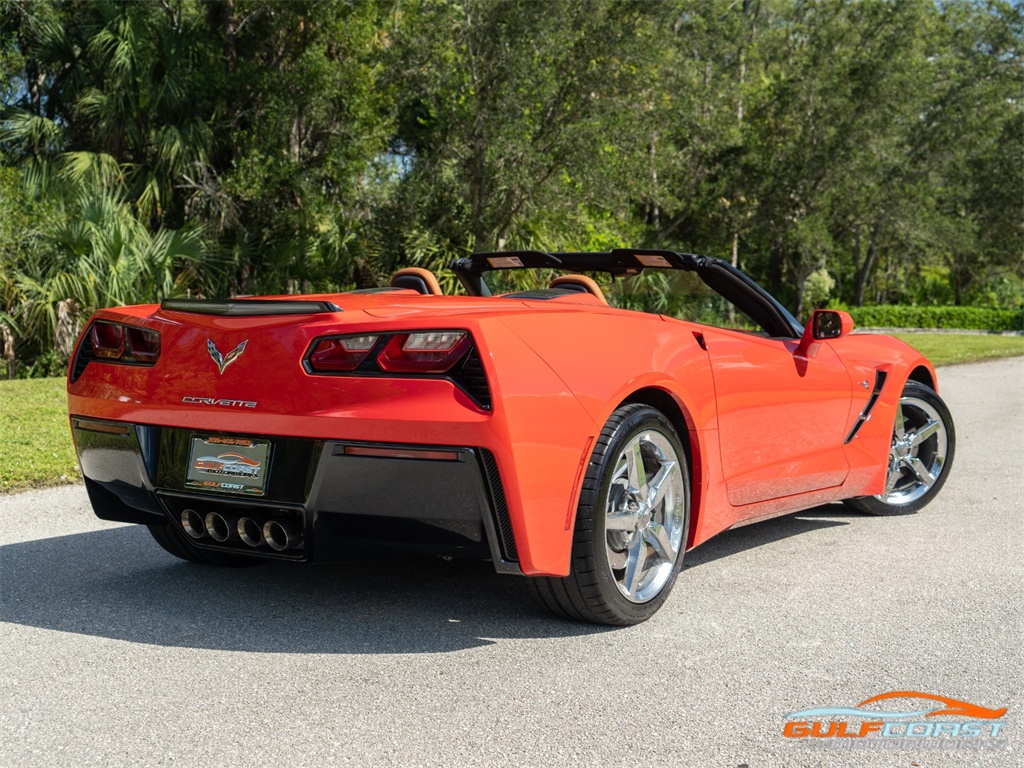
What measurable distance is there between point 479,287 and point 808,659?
2581mm

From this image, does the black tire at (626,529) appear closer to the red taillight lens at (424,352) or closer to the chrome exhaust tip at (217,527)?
the red taillight lens at (424,352)

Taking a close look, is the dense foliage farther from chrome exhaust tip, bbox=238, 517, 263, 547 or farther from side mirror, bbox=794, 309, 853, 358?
chrome exhaust tip, bbox=238, 517, 263, 547

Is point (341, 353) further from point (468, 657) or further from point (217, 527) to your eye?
point (468, 657)

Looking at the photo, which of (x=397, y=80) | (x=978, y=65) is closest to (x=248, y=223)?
(x=397, y=80)

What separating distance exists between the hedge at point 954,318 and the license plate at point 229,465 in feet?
125

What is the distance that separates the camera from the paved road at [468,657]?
113 inches

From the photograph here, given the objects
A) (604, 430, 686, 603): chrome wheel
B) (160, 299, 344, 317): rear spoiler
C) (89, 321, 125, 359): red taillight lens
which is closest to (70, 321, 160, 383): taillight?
(89, 321, 125, 359): red taillight lens

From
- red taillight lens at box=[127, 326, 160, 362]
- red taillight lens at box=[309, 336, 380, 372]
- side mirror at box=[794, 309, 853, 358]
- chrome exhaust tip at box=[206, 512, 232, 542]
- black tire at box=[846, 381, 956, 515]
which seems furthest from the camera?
black tire at box=[846, 381, 956, 515]

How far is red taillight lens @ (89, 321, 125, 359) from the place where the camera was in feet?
13.0

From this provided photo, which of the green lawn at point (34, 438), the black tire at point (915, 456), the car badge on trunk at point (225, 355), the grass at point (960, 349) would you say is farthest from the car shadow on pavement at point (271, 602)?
the grass at point (960, 349)

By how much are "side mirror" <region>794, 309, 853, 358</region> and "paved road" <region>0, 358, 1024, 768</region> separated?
929mm

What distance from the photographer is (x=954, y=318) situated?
40062 mm

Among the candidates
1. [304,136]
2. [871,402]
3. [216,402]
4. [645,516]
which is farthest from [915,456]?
[304,136]

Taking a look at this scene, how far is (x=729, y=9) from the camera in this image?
2912cm
